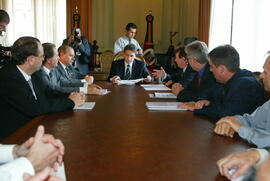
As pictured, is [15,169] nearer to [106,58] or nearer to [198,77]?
[198,77]

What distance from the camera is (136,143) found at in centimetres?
162

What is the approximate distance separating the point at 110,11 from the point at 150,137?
750 cm

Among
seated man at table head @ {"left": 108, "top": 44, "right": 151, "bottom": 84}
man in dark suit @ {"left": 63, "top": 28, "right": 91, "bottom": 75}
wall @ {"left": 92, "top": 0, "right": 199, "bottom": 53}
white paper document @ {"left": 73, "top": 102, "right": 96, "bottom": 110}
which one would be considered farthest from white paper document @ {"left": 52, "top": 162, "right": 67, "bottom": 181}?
wall @ {"left": 92, "top": 0, "right": 199, "bottom": 53}

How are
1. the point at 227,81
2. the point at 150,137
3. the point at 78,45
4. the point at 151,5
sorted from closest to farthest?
the point at 150,137
the point at 227,81
the point at 78,45
the point at 151,5

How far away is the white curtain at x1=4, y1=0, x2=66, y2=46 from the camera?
7160mm

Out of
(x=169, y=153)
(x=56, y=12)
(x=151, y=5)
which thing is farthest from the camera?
(x=151, y=5)

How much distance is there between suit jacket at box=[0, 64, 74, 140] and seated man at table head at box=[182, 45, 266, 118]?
101 centimetres

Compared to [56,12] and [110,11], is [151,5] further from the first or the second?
[56,12]

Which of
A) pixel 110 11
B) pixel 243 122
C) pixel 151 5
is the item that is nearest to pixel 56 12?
pixel 110 11

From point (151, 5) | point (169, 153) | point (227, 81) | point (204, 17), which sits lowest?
point (169, 153)

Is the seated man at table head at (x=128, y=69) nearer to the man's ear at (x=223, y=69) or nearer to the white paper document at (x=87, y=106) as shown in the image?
the white paper document at (x=87, y=106)

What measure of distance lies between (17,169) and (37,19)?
22.8 ft

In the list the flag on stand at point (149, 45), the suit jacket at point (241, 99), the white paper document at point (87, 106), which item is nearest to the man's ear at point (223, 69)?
the suit jacket at point (241, 99)

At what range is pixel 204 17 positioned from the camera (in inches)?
228
